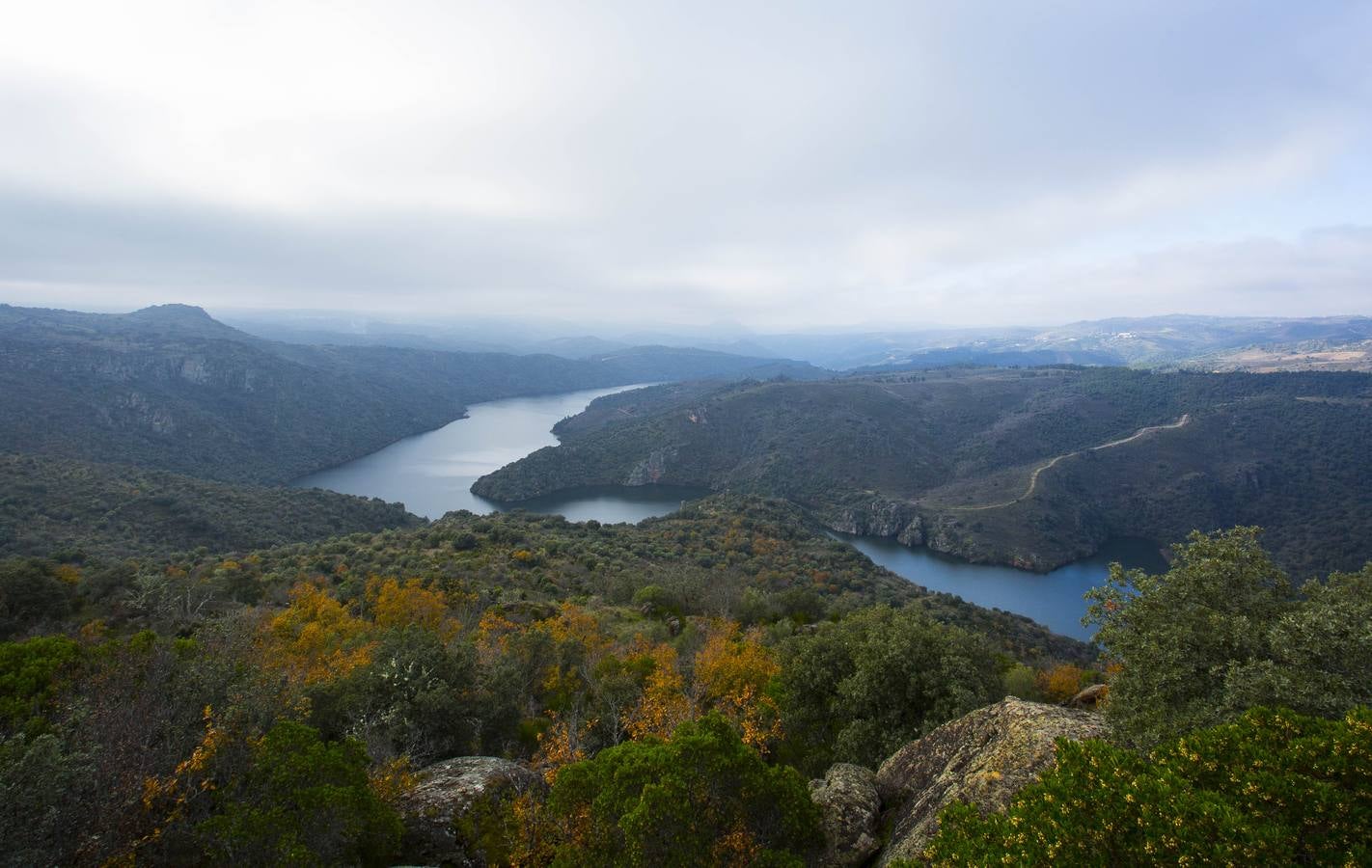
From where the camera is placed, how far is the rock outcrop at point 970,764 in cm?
859

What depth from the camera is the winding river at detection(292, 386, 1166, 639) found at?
81.3m

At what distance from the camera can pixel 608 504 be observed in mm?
118875

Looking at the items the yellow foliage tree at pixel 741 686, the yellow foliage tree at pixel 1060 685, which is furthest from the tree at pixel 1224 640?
the yellow foliage tree at pixel 1060 685

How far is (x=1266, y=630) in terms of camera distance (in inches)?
374

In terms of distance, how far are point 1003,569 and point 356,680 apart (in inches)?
3810

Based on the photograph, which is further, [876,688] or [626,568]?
[626,568]

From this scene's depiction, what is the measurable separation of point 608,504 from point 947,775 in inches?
4386

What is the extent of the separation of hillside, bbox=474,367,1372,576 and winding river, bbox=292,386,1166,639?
148 inches

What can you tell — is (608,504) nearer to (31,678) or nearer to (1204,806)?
(31,678)

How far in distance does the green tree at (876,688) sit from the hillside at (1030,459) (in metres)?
87.3

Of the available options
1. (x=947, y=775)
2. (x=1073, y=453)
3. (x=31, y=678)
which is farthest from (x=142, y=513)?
(x=1073, y=453)

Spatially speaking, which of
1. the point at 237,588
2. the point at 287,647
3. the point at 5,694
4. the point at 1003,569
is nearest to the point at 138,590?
the point at 237,588

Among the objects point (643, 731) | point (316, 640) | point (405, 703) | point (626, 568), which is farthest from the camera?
point (626, 568)

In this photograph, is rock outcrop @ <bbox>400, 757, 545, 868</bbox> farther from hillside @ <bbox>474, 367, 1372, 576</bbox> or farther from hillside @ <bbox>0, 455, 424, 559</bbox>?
hillside @ <bbox>474, 367, 1372, 576</bbox>
